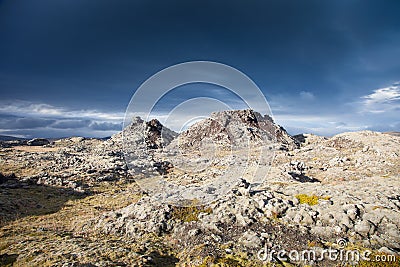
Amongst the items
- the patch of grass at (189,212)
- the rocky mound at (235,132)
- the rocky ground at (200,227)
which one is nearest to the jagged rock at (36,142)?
the rocky mound at (235,132)

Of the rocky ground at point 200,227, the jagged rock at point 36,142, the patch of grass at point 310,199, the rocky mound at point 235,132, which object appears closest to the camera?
the rocky ground at point 200,227

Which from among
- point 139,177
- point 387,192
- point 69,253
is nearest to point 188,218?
point 69,253

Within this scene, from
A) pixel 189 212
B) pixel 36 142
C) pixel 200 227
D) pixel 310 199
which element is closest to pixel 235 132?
pixel 310 199

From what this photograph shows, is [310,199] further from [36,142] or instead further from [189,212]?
[36,142]

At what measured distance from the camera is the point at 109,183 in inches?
1663

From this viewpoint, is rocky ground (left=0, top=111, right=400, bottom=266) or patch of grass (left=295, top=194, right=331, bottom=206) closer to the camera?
rocky ground (left=0, top=111, right=400, bottom=266)

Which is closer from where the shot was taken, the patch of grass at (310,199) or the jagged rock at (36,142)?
the patch of grass at (310,199)

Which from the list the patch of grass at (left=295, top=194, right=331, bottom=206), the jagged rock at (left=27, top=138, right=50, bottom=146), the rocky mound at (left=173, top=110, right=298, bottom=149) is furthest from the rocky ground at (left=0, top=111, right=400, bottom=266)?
the jagged rock at (left=27, top=138, right=50, bottom=146)

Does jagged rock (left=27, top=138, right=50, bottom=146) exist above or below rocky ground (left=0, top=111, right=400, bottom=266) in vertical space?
above

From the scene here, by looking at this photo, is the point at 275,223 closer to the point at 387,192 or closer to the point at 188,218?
the point at 188,218

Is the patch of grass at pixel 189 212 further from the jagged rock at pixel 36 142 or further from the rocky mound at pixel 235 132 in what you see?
the jagged rock at pixel 36 142

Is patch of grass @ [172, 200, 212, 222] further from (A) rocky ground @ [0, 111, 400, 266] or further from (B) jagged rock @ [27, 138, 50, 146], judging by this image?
(B) jagged rock @ [27, 138, 50, 146]

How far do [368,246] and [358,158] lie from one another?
45634 mm

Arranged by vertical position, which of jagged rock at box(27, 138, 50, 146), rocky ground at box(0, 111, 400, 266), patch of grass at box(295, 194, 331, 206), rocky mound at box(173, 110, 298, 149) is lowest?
rocky ground at box(0, 111, 400, 266)
